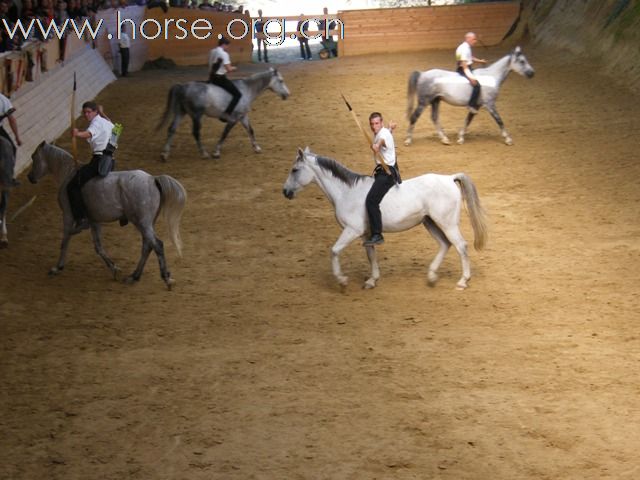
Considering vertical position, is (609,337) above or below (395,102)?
above

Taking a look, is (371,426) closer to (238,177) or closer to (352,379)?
(352,379)

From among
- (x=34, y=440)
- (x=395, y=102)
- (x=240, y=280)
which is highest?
(x=34, y=440)

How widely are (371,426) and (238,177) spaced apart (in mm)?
10956

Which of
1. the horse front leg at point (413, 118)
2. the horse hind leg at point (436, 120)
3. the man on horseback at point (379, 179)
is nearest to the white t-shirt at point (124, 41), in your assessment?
the horse front leg at point (413, 118)

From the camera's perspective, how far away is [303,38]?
127 ft

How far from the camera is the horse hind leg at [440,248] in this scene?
13305 mm

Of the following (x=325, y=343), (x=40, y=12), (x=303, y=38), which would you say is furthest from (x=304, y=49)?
(x=325, y=343)

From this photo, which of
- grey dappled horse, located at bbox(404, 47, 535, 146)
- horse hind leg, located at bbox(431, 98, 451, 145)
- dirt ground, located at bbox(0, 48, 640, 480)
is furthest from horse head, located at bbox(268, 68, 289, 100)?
horse hind leg, located at bbox(431, 98, 451, 145)

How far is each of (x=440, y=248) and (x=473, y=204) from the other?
30.5 inches

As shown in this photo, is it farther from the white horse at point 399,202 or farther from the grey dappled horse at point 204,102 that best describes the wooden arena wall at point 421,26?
the white horse at point 399,202

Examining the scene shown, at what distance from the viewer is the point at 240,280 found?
45.9 ft

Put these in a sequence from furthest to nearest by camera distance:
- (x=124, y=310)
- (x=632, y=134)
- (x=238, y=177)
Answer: (x=632, y=134), (x=238, y=177), (x=124, y=310)

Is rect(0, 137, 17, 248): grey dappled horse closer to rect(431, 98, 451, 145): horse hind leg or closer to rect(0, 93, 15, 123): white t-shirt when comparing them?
rect(0, 93, 15, 123): white t-shirt

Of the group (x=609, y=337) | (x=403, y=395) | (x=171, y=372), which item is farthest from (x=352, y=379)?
(x=609, y=337)
